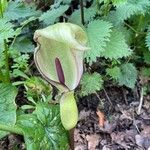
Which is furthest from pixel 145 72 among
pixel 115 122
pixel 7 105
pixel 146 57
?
pixel 7 105

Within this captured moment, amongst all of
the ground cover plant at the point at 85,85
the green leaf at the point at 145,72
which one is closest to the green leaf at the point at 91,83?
the ground cover plant at the point at 85,85

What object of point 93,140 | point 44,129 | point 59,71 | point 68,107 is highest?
point 59,71

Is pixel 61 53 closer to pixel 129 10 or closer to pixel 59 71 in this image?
pixel 59 71

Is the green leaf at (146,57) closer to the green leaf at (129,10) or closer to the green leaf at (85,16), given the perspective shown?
the green leaf at (129,10)

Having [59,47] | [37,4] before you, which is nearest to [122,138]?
[59,47]

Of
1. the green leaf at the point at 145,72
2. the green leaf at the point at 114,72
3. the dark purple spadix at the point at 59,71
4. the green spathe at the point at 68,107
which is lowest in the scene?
the green leaf at the point at 145,72

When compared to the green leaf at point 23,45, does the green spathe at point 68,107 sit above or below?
above

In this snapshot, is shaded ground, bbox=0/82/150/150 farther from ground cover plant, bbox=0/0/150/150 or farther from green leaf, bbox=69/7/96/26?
green leaf, bbox=69/7/96/26

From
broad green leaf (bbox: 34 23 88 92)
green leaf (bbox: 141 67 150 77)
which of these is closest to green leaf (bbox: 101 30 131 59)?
green leaf (bbox: 141 67 150 77)
